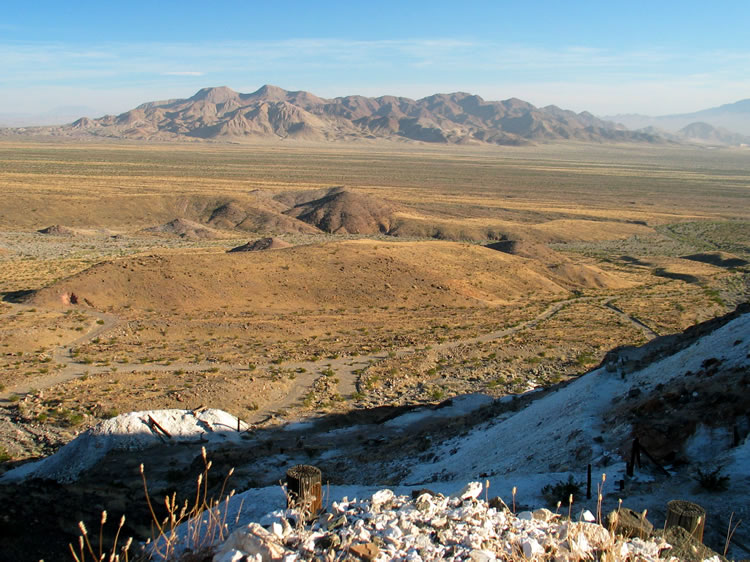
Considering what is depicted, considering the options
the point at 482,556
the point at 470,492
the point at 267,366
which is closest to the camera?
the point at 482,556

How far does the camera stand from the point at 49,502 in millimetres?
10070

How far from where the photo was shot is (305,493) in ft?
19.8

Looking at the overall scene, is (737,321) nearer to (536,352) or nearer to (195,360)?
(536,352)

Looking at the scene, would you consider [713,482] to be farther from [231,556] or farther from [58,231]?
[58,231]

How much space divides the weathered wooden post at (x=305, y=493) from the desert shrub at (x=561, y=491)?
3.53 m

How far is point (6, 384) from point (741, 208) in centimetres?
10774

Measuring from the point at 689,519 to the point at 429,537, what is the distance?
90.9 inches

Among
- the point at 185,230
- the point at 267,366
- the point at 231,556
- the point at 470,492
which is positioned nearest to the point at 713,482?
the point at 470,492

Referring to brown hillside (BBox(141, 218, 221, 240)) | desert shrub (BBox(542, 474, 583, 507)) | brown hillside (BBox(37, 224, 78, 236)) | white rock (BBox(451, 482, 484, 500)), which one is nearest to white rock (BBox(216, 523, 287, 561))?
white rock (BBox(451, 482, 484, 500))

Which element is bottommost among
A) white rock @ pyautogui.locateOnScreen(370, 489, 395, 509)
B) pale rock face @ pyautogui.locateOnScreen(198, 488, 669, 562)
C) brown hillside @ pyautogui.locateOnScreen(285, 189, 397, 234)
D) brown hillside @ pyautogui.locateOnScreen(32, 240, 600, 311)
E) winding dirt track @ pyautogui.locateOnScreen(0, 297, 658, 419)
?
winding dirt track @ pyautogui.locateOnScreen(0, 297, 658, 419)

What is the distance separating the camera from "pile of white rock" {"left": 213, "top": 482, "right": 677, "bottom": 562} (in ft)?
16.8

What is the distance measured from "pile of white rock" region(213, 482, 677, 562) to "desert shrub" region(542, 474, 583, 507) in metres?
2.10

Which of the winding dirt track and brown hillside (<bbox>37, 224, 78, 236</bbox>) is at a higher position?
brown hillside (<bbox>37, 224, 78, 236</bbox>)

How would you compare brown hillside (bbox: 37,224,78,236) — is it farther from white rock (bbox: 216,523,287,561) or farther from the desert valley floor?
white rock (bbox: 216,523,287,561)
